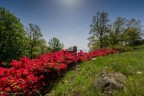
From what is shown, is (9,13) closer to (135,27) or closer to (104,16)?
(104,16)

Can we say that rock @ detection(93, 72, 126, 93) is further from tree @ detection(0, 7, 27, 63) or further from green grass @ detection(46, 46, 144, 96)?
tree @ detection(0, 7, 27, 63)

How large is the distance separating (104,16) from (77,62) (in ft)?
125

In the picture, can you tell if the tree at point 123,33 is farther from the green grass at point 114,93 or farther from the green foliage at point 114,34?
the green grass at point 114,93

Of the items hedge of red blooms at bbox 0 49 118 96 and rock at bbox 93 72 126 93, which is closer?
rock at bbox 93 72 126 93

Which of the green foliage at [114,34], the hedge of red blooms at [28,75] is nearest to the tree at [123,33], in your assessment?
the green foliage at [114,34]

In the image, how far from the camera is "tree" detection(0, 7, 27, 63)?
1393 inches

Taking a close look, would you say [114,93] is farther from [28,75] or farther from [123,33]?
[123,33]

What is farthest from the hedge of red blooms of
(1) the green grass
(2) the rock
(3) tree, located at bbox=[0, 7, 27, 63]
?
(3) tree, located at bbox=[0, 7, 27, 63]

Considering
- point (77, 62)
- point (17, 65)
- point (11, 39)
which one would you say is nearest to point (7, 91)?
point (17, 65)

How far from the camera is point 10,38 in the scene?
3662cm

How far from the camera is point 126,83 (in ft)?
28.3

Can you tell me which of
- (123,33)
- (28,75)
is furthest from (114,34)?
(28,75)

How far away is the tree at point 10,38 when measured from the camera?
3538 centimetres

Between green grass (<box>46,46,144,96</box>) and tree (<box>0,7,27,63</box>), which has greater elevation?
tree (<box>0,7,27,63</box>)
